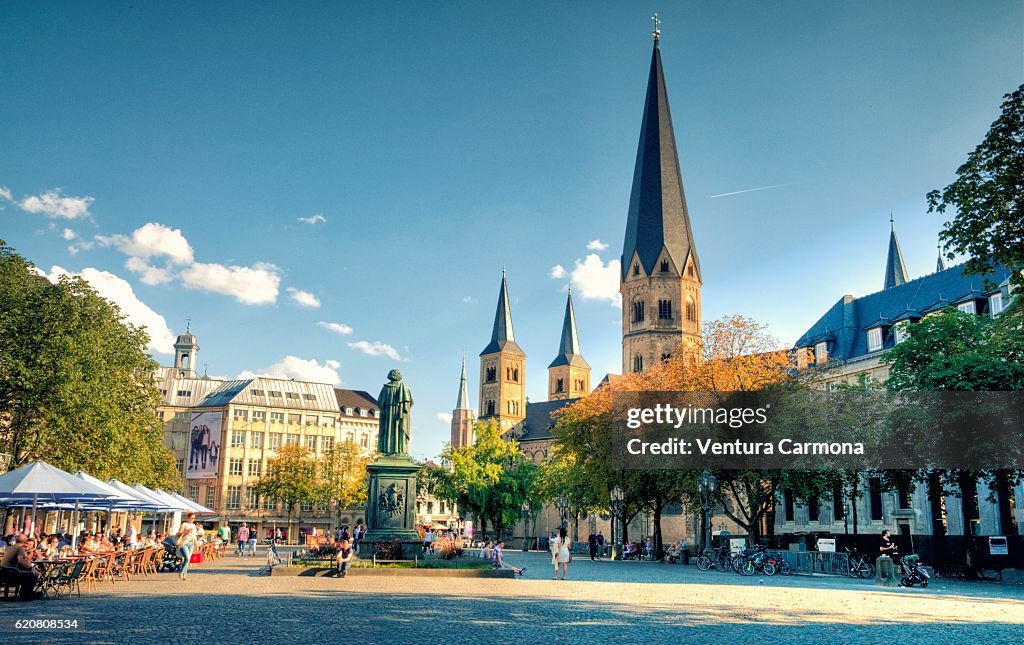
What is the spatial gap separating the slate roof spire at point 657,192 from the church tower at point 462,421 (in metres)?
76.6

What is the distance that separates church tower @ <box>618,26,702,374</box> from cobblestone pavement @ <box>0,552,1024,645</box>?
270ft

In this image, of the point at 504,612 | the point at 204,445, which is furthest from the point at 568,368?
the point at 504,612

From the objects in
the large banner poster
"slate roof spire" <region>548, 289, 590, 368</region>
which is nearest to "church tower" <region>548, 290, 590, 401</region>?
"slate roof spire" <region>548, 289, 590, 368</region>

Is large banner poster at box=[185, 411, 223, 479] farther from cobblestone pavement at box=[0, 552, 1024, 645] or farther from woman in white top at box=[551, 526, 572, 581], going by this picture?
cobblestone pavement at box=[0, 552, 1024, 645]

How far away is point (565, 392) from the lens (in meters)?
162

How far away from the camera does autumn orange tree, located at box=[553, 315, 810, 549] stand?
4088 centimetres

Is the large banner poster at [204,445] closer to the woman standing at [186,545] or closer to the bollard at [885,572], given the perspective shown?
the woman standing at [186,545]

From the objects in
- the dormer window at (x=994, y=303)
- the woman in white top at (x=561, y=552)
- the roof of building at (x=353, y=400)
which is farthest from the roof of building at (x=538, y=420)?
the woman in white top at (x=561, y=552)

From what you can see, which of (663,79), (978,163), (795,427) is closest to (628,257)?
(663,79)

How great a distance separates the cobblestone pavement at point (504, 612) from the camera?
13422mm

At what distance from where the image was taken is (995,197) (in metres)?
15.4

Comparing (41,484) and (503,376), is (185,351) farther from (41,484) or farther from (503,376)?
(41,484)

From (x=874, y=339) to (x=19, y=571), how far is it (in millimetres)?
61133

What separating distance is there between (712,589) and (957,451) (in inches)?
614
